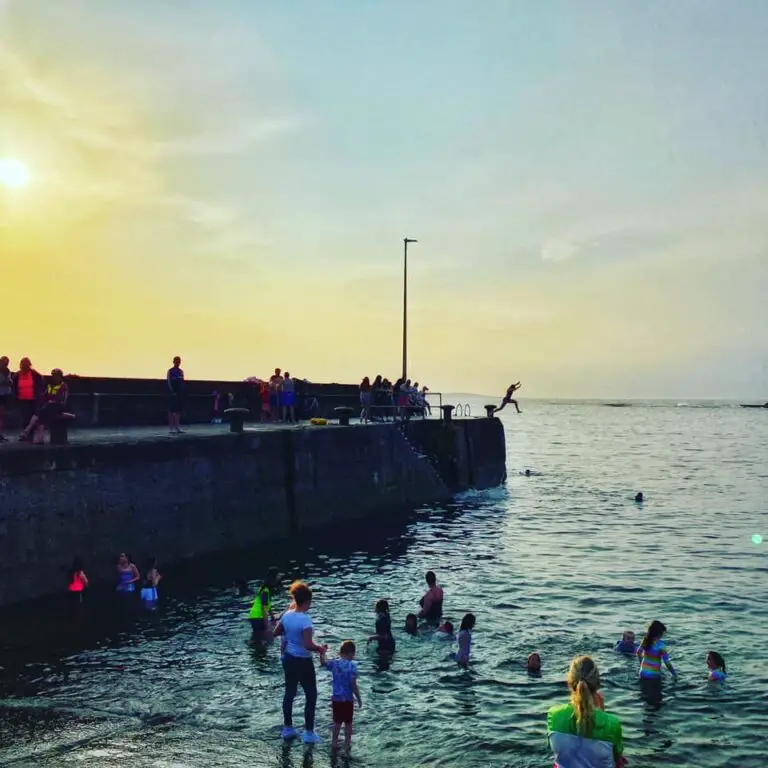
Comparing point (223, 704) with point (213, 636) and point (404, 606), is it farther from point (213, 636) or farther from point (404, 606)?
point (404, 606)

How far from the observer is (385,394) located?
3941 cm

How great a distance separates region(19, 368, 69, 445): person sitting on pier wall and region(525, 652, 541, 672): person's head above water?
38.3ft

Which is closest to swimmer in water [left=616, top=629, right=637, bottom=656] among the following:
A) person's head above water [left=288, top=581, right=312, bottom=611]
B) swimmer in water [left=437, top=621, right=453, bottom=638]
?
swimmer in water [left=437, top=621, right=453, bottom=638]

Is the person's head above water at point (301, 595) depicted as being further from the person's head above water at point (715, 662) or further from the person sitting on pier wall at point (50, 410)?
the person sitting on pier wall at point (50, 410)

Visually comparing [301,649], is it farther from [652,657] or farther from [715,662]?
[715,662]

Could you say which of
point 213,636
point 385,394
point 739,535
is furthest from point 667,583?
point 385,394

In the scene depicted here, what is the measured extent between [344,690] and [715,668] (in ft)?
24.8

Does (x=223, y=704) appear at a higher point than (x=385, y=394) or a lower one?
lower

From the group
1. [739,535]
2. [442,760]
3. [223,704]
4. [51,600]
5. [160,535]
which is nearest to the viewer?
[442,760]

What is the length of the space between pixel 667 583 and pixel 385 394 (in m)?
19.2

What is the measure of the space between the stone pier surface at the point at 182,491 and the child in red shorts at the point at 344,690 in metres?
9.33

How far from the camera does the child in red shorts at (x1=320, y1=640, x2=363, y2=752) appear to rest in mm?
10273

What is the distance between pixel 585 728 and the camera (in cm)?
619

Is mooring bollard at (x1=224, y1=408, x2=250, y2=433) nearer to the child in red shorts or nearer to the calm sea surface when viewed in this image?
the calm sea surface
